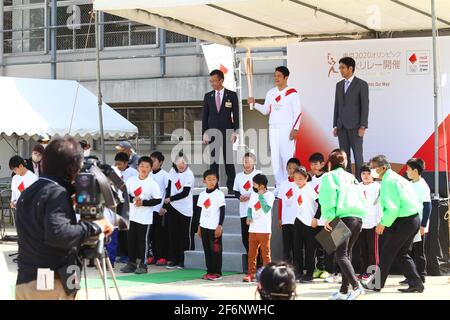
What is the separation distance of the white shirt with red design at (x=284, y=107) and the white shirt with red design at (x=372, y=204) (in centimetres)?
224

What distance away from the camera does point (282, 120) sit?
13.4 meters

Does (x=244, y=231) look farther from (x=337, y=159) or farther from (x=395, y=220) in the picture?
(x=337, y=159)

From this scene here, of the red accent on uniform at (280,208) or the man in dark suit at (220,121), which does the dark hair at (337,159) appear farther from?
the man in dark suit at (220,121)

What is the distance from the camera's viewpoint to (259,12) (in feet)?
43.7

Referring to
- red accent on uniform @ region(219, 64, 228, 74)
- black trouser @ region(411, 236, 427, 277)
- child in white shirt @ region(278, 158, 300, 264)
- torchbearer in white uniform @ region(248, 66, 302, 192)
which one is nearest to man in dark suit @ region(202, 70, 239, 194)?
torchbearer in white uniform @ region(248, 66, 302, 192)

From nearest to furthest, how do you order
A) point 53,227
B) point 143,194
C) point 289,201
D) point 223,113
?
point 53,227, point 289,201, point 143,194, point 223,113

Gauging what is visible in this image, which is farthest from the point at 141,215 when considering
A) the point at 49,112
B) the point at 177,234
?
the point at 49,112

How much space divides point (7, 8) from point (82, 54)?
3.20m

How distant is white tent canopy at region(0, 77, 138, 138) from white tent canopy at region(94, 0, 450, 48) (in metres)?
4.14

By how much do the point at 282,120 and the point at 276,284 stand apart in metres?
8.85

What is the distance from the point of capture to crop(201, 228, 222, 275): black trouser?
463 inches

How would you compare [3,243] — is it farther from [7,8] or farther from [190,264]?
[7,8]
